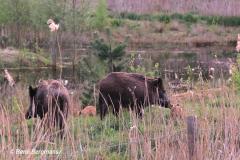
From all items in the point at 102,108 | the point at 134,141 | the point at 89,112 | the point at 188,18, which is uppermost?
the point at 188,18

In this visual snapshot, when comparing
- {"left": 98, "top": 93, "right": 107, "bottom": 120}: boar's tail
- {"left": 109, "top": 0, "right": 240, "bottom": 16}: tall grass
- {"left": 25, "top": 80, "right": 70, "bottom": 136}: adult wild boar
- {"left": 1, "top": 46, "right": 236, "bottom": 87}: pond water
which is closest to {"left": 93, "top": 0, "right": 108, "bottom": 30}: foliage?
{"left": 1, "top": 46, "right": 236, "bottom": 87}: pond water

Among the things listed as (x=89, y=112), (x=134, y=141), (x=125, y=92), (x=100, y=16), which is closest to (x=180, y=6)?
(x=100, y=16)

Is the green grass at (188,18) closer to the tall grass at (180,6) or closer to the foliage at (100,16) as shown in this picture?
the tall grass at (180,6)

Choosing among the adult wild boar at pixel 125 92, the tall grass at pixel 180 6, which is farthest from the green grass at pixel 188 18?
the adult wild boar at pixel 125 92

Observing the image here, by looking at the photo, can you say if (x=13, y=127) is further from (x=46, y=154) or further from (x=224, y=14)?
(x=224, y=14)

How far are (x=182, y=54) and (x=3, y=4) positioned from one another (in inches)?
373

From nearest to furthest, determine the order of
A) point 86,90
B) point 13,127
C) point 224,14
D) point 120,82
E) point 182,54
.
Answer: point 13,127 < point 120,82 < point 86,90 < point 182,54 < point 224,14

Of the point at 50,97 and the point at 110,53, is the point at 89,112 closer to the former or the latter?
the point at 110,53

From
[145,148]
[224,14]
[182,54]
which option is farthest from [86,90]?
[224,14]

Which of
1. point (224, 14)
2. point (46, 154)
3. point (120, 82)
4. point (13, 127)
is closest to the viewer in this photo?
point (46, 154)

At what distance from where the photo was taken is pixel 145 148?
634cm

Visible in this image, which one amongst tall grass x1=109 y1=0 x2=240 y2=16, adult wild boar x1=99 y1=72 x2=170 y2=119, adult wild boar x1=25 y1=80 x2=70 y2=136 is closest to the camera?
adult wild boar x1=25 y1=80 x2=70 y2=136

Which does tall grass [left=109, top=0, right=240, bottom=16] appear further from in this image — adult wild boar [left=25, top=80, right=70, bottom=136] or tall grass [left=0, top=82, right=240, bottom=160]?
adult wild boar [left=25, top=80, right=70, bottom=136]

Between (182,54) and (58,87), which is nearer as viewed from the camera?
(58,87)
